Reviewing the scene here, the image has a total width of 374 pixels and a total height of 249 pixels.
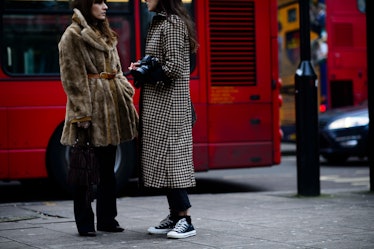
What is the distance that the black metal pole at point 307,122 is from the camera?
961cm

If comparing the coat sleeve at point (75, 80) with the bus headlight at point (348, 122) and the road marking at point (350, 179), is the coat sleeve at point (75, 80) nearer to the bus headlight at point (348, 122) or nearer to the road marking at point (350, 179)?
the road marking at point (350, 179)

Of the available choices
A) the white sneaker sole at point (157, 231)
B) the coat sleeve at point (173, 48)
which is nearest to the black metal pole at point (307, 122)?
the white sneaker sole at point (157, 231)

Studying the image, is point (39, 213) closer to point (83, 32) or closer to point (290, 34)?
point (83, 32)

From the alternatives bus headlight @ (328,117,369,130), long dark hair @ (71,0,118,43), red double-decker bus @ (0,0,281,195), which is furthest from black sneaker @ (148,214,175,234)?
bus headlight @ (328,117,369,130)

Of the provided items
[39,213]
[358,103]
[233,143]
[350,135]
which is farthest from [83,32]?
[358,103]

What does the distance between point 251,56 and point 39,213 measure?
392cm

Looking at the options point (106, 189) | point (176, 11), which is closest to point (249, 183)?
point (106, 189)

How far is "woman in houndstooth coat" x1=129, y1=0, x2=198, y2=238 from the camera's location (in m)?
6.46

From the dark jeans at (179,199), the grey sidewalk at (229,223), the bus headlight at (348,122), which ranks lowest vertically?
the grey sidewalk at (229,223)

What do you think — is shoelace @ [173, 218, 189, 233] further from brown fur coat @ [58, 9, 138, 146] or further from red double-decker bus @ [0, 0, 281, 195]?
red double-decker bus @ [0, 0, 281, 195]

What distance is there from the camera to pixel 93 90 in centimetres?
669

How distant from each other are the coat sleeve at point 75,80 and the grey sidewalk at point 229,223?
1.00 m

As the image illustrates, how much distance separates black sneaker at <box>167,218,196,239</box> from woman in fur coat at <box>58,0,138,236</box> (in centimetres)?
61

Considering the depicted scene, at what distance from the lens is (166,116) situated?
6523 mm
